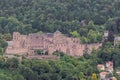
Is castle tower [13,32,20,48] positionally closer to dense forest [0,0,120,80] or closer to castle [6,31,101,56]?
castle [6,31,101,56]

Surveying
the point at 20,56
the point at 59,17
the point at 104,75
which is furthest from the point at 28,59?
the point at 59,17

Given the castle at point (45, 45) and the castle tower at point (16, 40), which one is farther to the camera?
the castle tower at point (16, 40)

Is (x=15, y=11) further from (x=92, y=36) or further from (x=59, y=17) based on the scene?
(x=92, y=36)

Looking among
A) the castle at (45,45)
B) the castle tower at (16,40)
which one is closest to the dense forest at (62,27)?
the castle at (45,45)

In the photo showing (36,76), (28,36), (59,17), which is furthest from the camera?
(59,17)

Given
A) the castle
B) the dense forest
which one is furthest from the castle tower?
Result: the dense forest

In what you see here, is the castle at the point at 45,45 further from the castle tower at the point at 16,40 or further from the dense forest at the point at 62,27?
the dense forest at the point at 62,27

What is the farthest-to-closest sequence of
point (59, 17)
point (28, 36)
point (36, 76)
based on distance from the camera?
point (59, 17) → point (28, 36) → point (36, 76)
